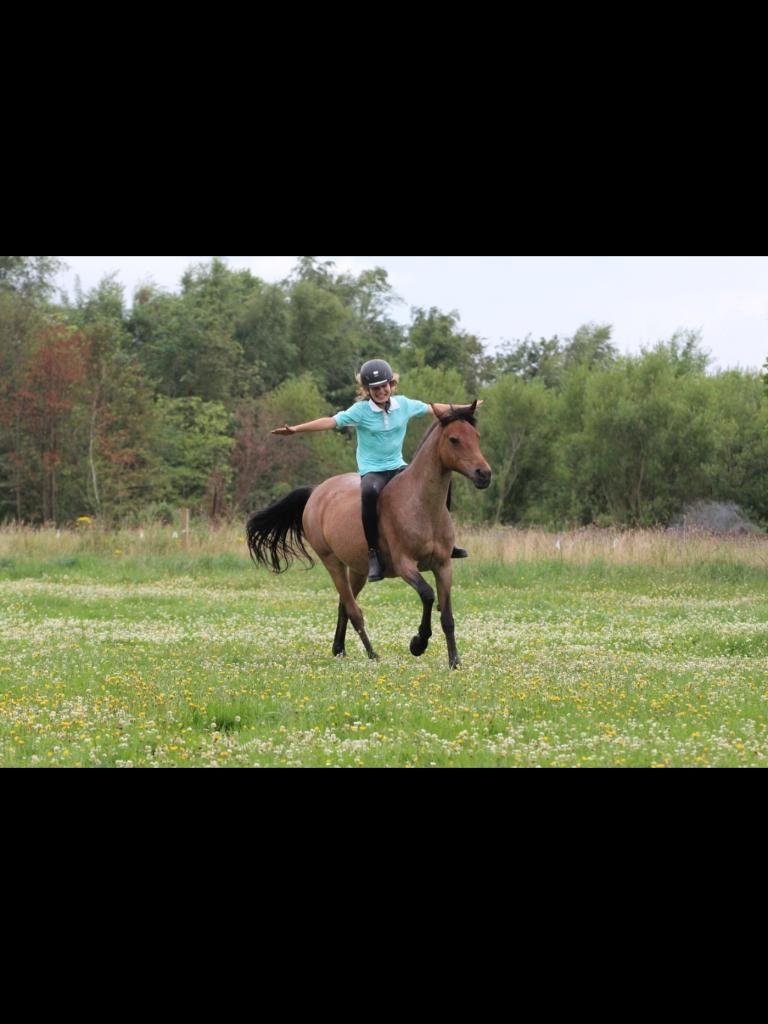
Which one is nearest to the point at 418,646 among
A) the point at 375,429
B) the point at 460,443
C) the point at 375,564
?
the point at 375,564

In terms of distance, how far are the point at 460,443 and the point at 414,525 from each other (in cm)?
111

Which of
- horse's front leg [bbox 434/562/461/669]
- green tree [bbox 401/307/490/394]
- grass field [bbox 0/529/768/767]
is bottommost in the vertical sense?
grass field [bbox 0/529/768/767]

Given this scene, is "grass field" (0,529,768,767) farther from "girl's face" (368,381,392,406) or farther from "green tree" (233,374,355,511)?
"green tree" (233,374,355,511)

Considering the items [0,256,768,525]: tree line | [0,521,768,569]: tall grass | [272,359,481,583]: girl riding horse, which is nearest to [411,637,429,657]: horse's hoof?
[272,359,481,583]: girl riding horse

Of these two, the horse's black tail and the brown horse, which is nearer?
the brown horse

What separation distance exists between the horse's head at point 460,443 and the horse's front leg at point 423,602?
48.9 inches

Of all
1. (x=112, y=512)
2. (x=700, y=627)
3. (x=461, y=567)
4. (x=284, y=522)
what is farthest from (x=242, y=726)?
(x=112, y=512)

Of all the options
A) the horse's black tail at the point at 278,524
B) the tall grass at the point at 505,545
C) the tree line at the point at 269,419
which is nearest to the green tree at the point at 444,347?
the tree line at the point at 269,419

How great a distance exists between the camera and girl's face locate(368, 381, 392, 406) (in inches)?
543

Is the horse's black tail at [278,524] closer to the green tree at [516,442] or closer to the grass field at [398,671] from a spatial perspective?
the grass field at [398,671]

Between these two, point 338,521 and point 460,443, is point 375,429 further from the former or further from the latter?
point 460,443

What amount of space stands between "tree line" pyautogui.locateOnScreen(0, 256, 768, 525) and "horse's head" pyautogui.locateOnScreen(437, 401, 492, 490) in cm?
2264

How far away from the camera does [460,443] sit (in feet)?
42.9

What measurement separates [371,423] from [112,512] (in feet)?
128
